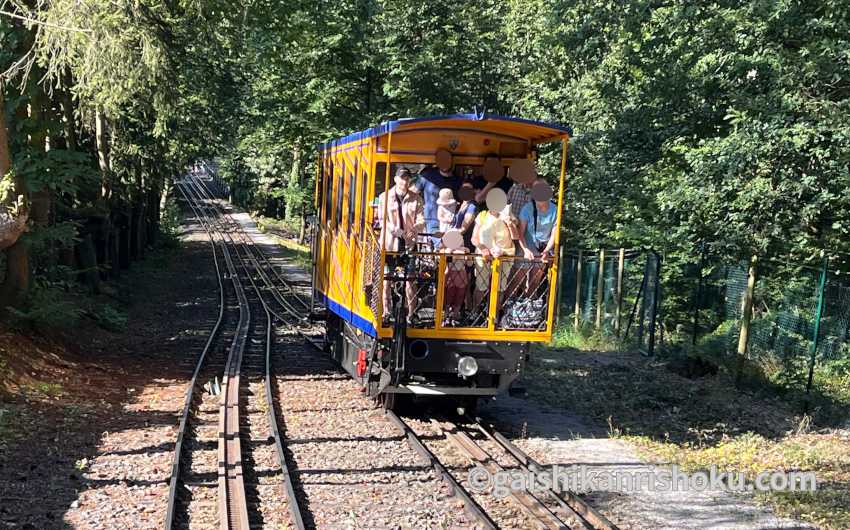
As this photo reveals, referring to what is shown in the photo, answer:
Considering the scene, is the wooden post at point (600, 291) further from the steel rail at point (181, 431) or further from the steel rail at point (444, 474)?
the steel rail at point (444, 474)

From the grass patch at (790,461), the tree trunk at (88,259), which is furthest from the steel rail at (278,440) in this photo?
the tree trunk at (88,259)

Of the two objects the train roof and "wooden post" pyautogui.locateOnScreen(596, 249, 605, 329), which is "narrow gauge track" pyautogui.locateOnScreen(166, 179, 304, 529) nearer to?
the train roof

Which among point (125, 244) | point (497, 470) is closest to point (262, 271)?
point (125, 244)

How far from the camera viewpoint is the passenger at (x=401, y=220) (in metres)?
10.1

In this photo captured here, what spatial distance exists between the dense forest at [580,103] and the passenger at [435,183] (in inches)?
138

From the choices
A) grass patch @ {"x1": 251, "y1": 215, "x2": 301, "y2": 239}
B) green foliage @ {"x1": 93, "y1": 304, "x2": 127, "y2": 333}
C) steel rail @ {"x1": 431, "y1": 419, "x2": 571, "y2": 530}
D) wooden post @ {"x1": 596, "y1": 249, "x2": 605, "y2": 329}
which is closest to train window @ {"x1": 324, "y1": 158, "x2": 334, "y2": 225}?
steel rail @ {"x1": 431, "y1": 419, "x2": 571, "y2": 530}

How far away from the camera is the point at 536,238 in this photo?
34.7 feet

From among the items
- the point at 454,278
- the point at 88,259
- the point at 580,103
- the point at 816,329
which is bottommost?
the point at 88,259

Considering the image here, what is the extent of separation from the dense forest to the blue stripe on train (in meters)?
3.66

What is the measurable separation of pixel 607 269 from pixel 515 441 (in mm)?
11980

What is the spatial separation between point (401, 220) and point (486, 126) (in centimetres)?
167

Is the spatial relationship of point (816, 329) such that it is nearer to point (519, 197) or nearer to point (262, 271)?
point (519, 197)

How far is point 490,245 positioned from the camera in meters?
10.3

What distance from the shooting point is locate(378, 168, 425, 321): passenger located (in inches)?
399
